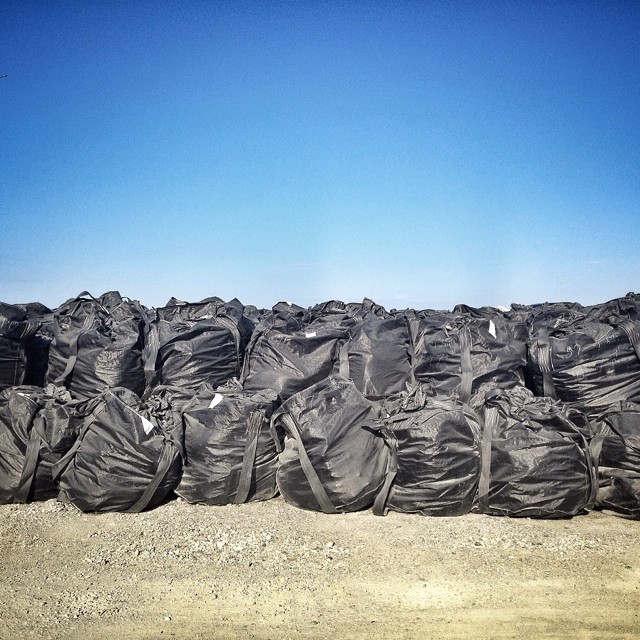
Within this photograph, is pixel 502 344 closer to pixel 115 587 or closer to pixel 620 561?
pixel 620 561

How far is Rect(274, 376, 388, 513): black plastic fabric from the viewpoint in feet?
10.3

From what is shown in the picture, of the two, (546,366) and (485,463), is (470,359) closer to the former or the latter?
(546,366)

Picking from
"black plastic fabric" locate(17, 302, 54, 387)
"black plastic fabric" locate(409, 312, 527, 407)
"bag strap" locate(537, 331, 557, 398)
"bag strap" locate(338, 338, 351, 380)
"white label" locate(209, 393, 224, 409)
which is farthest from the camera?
"black plastic fabric" locate(17, 302, 54, 387)

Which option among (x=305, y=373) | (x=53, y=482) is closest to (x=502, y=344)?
(x=305, y=373)

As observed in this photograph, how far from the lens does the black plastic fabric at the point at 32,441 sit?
3244 mm

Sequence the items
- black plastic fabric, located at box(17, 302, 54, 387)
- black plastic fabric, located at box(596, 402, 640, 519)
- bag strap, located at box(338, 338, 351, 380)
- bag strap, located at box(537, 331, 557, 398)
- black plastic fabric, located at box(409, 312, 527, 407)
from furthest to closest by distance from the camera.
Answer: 1. black plastic fabric, located at box(17, 302, 54, 387)
2. bag strap, located at box(338, 338, 351, 380)
3. black plastic fabric, located at box(409, 312, 527, 407)
4. bag strap, located at box(537, 331, 557, 398)
5. black plastic fabric, located at box(596, 402, 640, 519)

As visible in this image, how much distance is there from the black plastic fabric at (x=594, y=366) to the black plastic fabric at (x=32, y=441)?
309 cm

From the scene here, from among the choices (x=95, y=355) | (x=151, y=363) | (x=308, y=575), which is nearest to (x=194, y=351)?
(x=151, y=363)

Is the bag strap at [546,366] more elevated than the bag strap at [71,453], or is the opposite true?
the bag strap at [546,366]

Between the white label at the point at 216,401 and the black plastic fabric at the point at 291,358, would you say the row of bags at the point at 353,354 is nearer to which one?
the black plastic fabric at the point at 291,358

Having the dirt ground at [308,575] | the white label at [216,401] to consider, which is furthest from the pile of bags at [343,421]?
the dirt ground at [308,575]

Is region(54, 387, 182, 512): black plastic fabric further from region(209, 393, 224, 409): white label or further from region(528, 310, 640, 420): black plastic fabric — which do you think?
region(528, 310, 640, 420): black plastic fabric

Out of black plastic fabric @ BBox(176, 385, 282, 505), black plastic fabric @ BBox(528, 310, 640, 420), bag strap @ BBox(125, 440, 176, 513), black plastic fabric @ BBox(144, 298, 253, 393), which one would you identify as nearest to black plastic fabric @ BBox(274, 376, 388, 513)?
black plastic fabric @ BBox(176, 385, 282, 505)

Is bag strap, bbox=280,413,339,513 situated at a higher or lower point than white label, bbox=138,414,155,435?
lower
